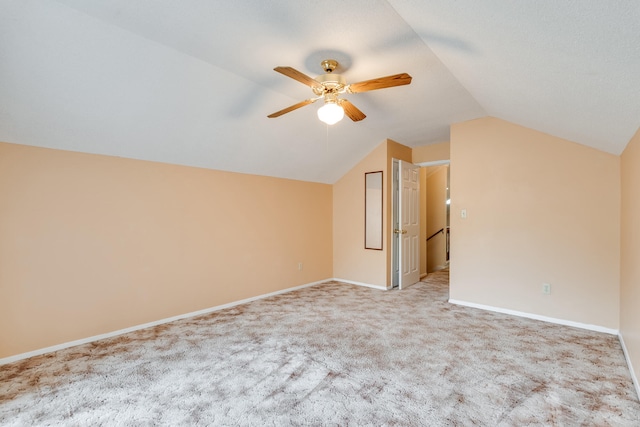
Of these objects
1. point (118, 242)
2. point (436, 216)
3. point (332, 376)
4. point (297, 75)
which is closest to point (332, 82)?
point (297, 75)

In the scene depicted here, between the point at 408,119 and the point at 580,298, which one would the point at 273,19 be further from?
the point at 580,298

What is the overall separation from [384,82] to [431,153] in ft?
11.4

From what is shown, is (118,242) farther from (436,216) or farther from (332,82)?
(436,216)

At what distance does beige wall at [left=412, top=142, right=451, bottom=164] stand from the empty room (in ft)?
1.59

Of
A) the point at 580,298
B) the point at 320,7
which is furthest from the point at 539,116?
the point at 320,7

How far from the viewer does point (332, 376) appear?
7.34 feet

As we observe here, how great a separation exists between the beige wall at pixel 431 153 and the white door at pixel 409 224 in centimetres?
19

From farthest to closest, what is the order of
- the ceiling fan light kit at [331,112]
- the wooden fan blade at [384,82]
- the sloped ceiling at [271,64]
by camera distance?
the ceiling fan light kit at [331,112] → the wooden fan blade at [384,82] → the sloped ceiling at [271,64]

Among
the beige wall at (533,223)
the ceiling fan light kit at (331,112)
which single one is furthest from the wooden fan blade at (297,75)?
the beige wall at (533,223)

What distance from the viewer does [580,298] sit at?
3232 mm

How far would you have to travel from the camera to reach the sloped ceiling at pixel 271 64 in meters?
1.57

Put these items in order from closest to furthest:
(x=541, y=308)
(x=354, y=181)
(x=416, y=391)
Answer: (x=416, y=391) < (x=541, y=308) < (x=354, y=181)

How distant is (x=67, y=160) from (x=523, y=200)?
5.00m

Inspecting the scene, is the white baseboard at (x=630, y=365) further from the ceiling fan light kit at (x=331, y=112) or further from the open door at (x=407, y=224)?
the ceiling fan light kit at (x=331, y=112)
